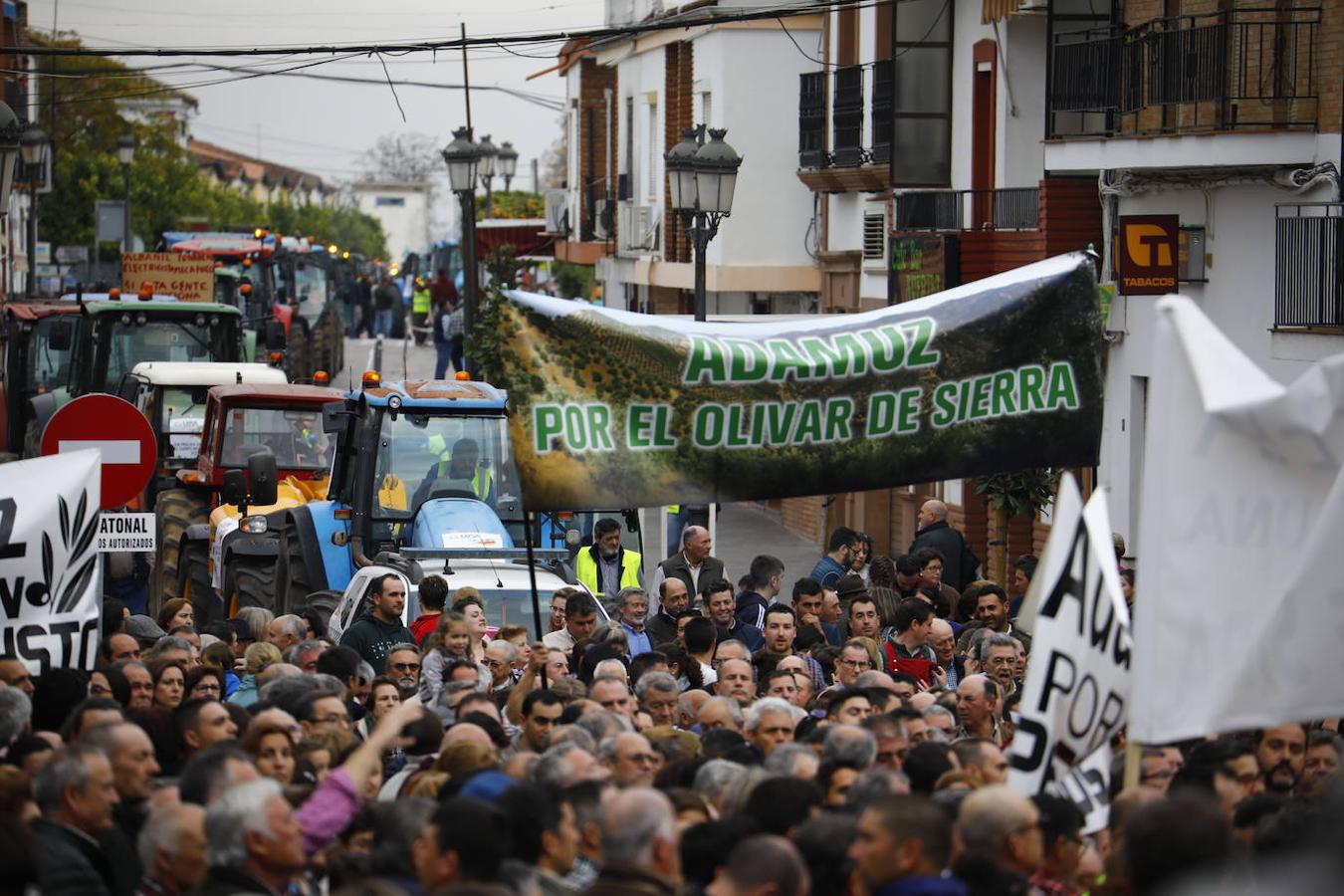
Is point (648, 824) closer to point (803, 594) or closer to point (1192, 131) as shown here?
point (803, 594)

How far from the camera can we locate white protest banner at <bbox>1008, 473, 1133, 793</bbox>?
746cm

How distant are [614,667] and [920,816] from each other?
3989 mm

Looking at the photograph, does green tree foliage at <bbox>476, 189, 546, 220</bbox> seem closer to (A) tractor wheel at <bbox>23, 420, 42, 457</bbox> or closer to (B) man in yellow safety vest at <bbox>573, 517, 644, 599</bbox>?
(A) tractor wheel at <bbox>23, 420, 42, 457</bbox>

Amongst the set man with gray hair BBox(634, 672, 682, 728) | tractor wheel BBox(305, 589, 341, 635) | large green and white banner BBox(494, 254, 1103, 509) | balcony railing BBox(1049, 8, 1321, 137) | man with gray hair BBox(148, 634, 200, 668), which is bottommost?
tractor wheel BBox(305, 589, 341, 635)

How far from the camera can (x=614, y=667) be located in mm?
9828

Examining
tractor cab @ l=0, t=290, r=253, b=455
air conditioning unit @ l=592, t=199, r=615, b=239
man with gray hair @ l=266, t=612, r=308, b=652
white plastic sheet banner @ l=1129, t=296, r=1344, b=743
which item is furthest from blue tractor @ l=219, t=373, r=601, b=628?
air conditioning unit @ l=592, t=199, r=615, b=239

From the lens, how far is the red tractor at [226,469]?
18.3 metres

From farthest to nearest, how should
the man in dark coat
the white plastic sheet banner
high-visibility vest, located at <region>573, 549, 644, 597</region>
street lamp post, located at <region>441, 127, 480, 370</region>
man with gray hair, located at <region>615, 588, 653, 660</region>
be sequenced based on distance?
street lamp post, located at <region>441, 127, 480, 370</region>, the man in dark coat, high-visibility vest, located at <region>573, 549, 644, 597</region>, man with gray hair, located at <region>615, 588, 653, 660</region>, the white plastic sheet banner

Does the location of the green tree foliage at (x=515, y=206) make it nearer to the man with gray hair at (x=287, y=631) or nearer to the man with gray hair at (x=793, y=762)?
the man with gray hair at (x=287, y=631)

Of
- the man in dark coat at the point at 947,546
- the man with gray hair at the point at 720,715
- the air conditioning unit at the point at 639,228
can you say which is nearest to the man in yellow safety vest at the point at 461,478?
the man in dark coat at the point at 947,546

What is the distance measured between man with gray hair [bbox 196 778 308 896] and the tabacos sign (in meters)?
12.7

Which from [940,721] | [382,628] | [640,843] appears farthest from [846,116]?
[640,843]

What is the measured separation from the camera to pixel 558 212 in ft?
158

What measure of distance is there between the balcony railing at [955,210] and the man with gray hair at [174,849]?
16202 millimetres
